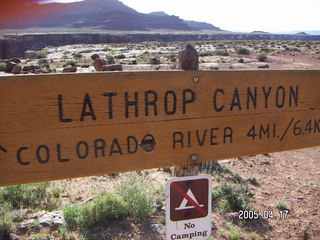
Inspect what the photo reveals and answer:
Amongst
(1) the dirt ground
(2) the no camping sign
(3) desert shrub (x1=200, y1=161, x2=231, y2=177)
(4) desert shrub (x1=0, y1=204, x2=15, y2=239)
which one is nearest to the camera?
(2) the no camping sign

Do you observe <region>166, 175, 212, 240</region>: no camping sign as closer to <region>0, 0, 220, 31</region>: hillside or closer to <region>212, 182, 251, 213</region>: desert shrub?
<region>212, 182, 251, 213</region>: desert shrub

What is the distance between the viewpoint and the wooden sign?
1.89 m

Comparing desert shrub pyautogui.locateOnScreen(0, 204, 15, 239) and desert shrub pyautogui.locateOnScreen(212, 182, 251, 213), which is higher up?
desert shrub pyautogui.locateOnScreen(0, 204, 15, 239)

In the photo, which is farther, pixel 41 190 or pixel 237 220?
pixel 41 190

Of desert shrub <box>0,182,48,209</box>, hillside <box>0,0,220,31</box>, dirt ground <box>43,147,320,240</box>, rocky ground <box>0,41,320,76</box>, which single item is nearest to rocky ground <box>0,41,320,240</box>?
dirt ground <box>43,147,320,240</box>

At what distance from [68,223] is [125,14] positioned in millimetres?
184801

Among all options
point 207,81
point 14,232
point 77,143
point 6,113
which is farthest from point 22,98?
point 14,232

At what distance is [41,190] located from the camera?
209 inches

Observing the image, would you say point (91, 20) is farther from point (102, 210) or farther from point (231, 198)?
point (102, 210)

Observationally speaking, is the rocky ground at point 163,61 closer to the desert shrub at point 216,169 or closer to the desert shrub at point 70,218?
the desert shrub at point 216,169

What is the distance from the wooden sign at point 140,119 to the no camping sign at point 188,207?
0.52ft

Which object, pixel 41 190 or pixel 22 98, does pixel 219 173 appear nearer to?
pixel 41 190
